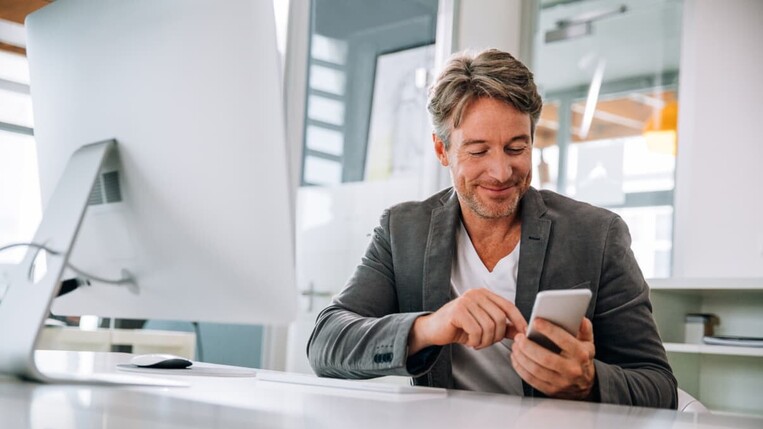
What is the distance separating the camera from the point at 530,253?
1646 mm

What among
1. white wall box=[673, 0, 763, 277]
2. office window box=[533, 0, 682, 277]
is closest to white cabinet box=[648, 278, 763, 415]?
white wall box=[673, 0, 763, 277]

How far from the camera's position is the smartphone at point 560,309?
1114 mm

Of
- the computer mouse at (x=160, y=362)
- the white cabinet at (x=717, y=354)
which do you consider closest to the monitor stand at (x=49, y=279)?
the computer mouse at (x=160, y=362)

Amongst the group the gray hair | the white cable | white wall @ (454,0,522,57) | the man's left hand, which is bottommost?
the man's left hand

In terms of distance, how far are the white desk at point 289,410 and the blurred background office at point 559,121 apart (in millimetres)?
2510

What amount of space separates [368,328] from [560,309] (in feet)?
1.43

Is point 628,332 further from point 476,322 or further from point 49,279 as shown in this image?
point 49,279

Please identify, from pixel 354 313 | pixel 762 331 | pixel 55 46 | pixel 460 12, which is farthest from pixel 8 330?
pixel 460 12

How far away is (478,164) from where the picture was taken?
67.9 inches

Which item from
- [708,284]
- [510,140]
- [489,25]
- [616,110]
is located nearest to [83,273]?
[510,140]

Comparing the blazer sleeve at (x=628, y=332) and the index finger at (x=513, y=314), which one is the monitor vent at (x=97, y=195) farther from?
the blazer sleeve at (x=628, y=332)

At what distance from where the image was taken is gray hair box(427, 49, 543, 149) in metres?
1.70

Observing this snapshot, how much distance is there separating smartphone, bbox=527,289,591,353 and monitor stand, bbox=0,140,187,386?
50cm

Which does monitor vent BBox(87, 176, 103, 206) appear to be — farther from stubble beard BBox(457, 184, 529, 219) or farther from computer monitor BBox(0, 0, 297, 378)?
stubble beard BBox(457, 184, 529, 219)
